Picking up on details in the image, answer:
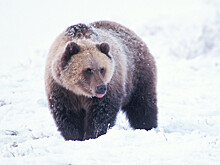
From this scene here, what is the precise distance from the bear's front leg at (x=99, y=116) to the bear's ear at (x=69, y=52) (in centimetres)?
77

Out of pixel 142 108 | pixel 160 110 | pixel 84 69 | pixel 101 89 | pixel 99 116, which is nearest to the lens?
pixel 101 89

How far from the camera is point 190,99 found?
9.34 meters

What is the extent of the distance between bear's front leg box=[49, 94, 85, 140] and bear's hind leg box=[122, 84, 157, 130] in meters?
1.61

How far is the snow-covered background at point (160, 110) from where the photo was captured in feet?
11.8

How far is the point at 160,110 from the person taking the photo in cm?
842

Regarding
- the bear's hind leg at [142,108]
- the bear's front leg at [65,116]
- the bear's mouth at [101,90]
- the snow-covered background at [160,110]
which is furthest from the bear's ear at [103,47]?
the bear's hind leg at [142,108]

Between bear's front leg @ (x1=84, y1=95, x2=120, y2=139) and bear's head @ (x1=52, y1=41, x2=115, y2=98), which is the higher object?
bear's head @ (x1=52, y1=41, x2=115, y2=98)

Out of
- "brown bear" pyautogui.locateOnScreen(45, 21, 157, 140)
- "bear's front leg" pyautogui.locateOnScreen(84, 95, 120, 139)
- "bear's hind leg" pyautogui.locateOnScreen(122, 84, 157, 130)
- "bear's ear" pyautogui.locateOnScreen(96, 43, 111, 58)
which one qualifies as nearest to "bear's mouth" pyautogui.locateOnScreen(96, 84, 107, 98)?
"brown bear" pyautogui.locateOnScreen(45, 21, 157, 140)

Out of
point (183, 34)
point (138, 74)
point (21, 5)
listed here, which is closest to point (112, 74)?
point (138, 74)

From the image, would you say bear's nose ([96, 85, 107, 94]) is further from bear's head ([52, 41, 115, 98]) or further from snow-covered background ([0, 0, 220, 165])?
snow-covered background ([0, 0, 220, 165])

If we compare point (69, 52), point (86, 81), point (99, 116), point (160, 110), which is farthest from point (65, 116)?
point (160, 110)

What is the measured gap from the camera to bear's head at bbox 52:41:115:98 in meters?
5.03

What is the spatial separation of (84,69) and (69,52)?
1.11ft

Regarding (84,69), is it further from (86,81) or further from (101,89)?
(101,89)
